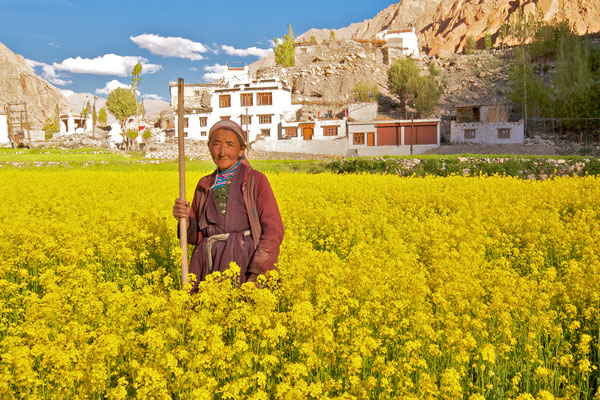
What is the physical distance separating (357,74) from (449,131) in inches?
1154

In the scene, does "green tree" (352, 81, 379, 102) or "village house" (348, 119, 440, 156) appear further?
"green tree" (352, 81, 379, 102)

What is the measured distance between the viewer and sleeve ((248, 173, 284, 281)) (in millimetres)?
4859

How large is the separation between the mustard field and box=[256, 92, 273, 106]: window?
5257 cm

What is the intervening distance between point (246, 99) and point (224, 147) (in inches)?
2307

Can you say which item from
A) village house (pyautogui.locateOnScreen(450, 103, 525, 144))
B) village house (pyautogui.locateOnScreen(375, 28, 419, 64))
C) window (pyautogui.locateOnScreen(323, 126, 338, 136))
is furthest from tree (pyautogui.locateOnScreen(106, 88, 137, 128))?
village house (pyautogui.locateOnScreen(450, 103, 525, 144))

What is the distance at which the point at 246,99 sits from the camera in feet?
202

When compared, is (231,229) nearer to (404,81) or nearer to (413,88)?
(413,88)

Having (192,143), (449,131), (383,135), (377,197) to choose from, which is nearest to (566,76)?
(449,131)

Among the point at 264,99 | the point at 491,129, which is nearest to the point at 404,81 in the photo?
the point at 491,129

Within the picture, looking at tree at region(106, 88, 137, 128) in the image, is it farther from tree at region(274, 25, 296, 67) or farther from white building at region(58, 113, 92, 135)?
tree at region(274, 25, 296, 67)

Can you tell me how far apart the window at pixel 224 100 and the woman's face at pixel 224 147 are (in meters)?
59.4

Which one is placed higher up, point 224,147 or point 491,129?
point 491,129

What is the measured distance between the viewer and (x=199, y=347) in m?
3.59

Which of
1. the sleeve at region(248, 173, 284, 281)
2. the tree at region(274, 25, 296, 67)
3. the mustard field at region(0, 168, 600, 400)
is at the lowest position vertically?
the mustard field at region(0, 168, 600, 400)
